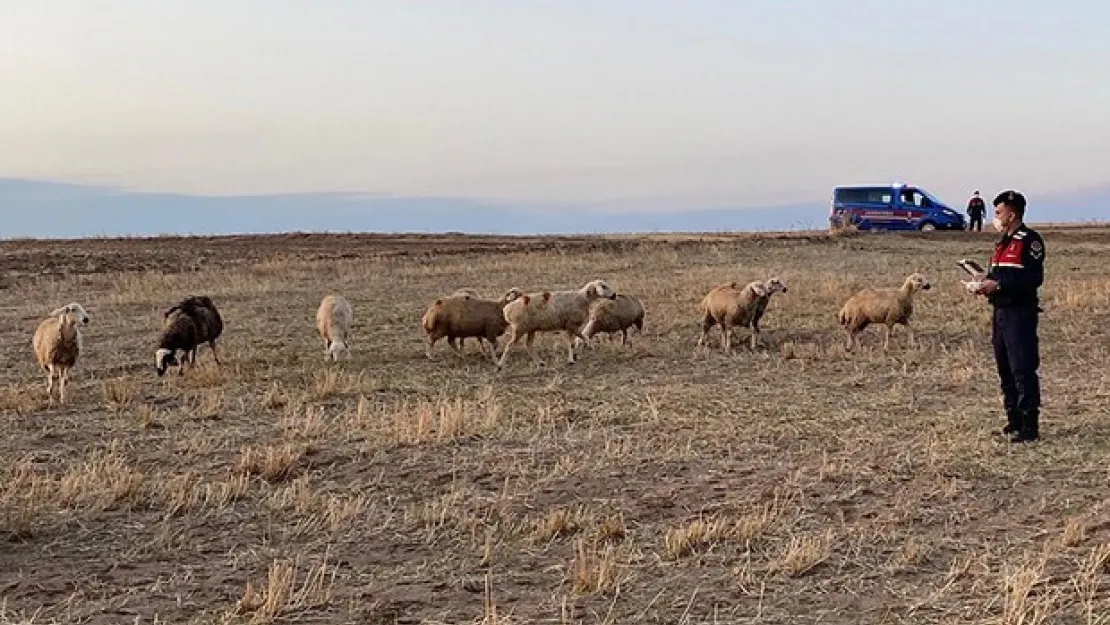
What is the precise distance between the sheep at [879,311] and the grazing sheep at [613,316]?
10.6ft

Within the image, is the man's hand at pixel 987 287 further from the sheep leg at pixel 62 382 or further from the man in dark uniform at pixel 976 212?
the man in dark uniform at pixel 976 212

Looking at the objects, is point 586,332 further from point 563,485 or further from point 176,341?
point 563,485

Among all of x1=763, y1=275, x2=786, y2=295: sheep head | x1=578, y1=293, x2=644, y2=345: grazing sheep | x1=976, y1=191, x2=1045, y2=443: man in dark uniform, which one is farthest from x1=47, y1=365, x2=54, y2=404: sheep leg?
x1=976, y1=191, x2=1045, y2=443: man in dark uniform

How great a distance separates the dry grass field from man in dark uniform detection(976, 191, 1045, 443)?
43 cm

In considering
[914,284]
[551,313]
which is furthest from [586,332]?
[914,284]

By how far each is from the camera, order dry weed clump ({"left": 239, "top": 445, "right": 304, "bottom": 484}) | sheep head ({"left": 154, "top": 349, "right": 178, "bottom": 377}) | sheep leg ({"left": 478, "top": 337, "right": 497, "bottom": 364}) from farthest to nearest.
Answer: sheep leg ({"left": 478, "top": 337, "right": 497, "bottom": 364})
sheep head ({"left": 154, "top": 349, "right": 178, "bottom": 377})
dry weed clump ({"left": 239, "top": 445, "right": 304, "bottom": 484})

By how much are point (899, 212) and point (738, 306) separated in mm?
34778

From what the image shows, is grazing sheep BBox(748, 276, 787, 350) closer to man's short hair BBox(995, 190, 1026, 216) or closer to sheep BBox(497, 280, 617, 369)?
sheep BBox(497, 280, 617, 369)

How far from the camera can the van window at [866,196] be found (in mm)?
50094

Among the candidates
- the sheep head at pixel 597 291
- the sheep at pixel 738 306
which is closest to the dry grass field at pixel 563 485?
the sheep at pixel 738 306

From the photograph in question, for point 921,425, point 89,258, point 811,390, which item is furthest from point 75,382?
point 89,258

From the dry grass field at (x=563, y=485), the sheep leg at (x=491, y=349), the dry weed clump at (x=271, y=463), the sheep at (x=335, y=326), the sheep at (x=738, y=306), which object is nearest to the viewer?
the dry grass field at (x=563, y=485)

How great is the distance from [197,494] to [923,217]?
45075mm

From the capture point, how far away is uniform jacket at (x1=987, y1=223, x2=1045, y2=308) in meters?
10.1
